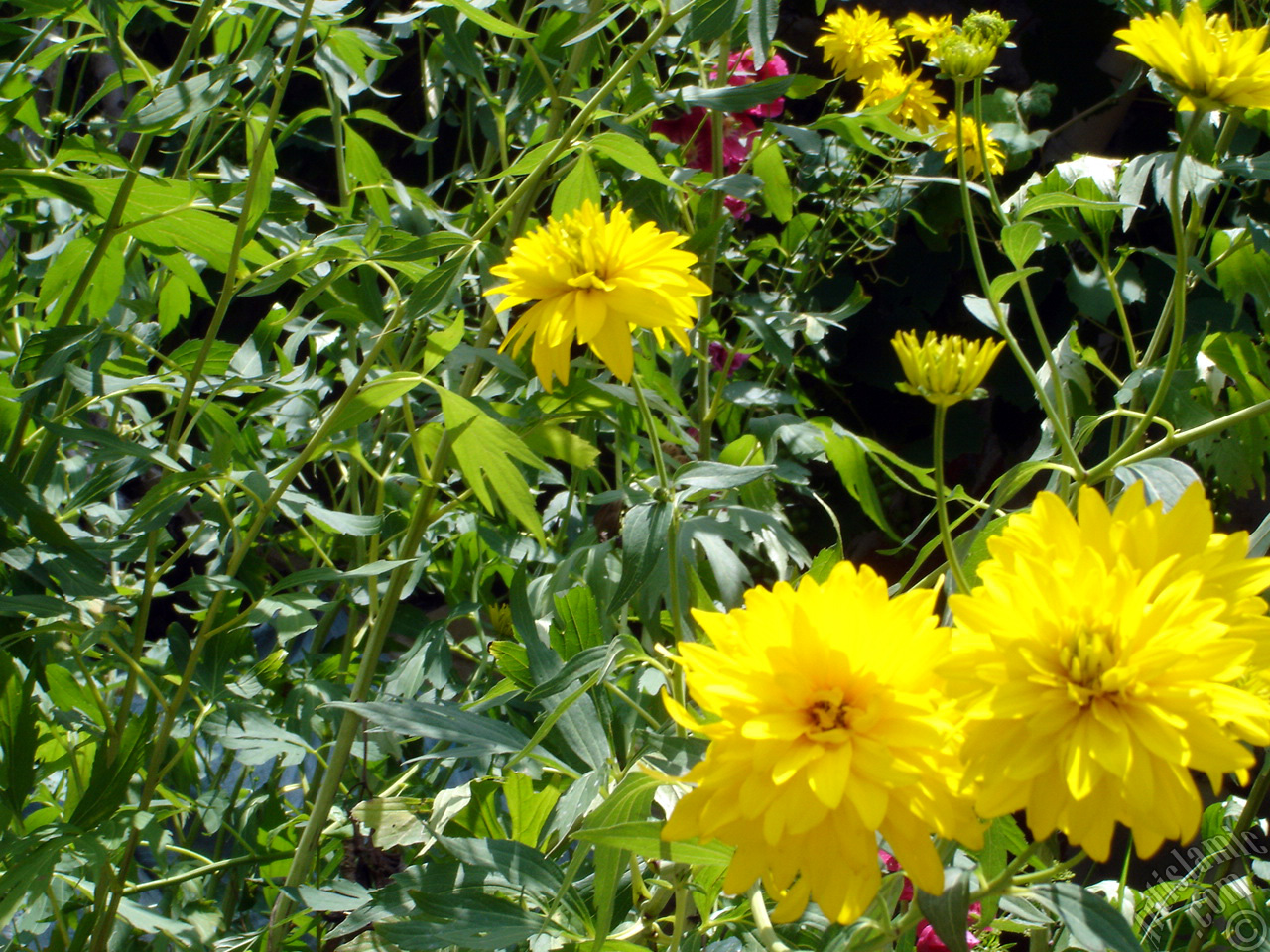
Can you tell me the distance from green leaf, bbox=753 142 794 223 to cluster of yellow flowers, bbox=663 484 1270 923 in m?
0.67

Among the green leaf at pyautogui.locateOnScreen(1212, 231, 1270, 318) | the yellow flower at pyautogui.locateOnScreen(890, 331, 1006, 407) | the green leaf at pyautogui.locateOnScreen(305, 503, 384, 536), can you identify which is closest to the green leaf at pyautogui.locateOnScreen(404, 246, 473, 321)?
the green leaf at pyautogui.locateOnScreen(305, 503, 384, 536)

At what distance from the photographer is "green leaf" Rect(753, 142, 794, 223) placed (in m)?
0.91

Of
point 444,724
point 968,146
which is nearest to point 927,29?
point 968,146

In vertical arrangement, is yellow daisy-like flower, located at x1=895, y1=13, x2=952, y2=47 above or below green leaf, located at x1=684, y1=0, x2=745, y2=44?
below

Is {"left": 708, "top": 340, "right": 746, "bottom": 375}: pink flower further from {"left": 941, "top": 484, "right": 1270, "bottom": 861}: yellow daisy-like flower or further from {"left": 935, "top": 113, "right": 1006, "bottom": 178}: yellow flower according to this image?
{"left": 941, "top": 484, "right": 1270, "bottom": 861}: yellow daisy-like flower

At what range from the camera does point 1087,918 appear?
0.36m

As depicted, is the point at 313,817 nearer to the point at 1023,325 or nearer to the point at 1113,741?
the point at 1113,741

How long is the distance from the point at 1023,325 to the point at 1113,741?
1370mm

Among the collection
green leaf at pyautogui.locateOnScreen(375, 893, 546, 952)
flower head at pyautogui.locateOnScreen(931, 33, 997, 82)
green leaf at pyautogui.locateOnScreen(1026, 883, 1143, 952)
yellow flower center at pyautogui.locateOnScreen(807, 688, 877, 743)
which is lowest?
green leaf at pyautogui.locateOnScreen(375, 893, 546, 952)

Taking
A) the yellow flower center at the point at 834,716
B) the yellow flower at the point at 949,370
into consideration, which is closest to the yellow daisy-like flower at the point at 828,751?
the yellow flower center at the point at 834,716

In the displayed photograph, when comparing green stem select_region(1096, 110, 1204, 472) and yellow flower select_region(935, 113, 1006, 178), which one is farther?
yellow flower select_region(935, 113, 1006, 178)

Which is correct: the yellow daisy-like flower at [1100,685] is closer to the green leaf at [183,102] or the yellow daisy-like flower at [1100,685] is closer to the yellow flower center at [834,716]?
the yellow flower center at [834,716]

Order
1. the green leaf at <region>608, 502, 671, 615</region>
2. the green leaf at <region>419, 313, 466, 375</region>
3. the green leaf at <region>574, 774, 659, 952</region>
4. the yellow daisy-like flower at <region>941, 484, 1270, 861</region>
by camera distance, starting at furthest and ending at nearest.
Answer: the green leaf at <region>419, 313, 466, 375</region> < the green leaf at <region>608, 502, 671, 615</region> < the green leaf at <region>574, 774, 659, 952</region> < the yellow daisy-like flower at <region>941, 484, 1270, 861</region>

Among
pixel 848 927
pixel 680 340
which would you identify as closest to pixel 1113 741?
pixel 848 927
